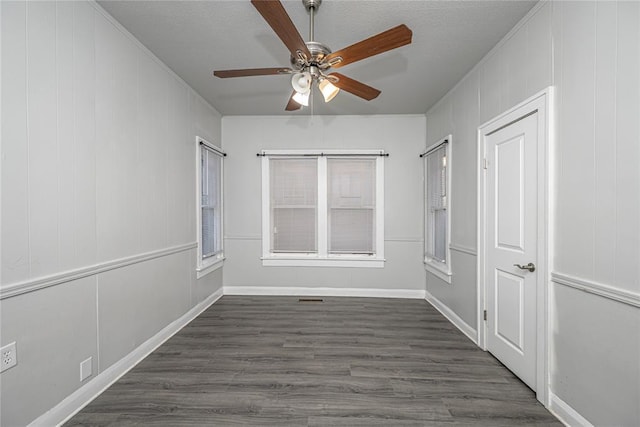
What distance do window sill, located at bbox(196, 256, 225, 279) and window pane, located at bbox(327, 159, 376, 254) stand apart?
64.6 inches

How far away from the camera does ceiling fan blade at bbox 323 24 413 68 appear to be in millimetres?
1697

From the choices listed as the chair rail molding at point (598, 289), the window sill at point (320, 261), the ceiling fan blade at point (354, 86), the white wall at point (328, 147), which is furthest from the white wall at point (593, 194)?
the window sill at point (320, 261)

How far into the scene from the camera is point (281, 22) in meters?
1.61

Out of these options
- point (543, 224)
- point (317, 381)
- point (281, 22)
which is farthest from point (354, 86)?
point (317, 381)

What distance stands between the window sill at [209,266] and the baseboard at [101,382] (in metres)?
0.60

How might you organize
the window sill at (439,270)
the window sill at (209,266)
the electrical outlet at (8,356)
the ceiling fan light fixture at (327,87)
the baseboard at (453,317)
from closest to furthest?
the electrical outlet at (8,356) < the ceiling fan light fixture at (327,87) < the baseboard at (453,317) < the window sill at (439,270) < the window sill at (209,266)

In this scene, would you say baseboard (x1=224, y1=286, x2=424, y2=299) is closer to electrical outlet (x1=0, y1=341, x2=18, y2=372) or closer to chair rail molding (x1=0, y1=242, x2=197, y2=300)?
chair rail molding (x1=0, y1=242, x2=197, y2=300)

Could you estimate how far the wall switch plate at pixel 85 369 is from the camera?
2078mm

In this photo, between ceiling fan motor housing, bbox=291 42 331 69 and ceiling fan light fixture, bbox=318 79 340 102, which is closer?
ceiling fan motor housing, bbox=291 42 331 69

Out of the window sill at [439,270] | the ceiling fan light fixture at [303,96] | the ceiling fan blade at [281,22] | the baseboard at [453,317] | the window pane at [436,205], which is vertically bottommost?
the baseboard at [453,317]

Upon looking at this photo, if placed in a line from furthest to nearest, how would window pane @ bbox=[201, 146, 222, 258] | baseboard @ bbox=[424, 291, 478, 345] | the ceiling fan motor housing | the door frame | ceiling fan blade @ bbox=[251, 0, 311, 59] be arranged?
window pane @ bbox=[201, 146, 222, 258] → baseboard @ bbox=[424, 291, 478, 345] → the door frame → the ceiling fan motor housing → ceiling fan blade @ bbox=[251, 0, 311, 59]

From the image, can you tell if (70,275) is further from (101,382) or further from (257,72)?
(257,72)

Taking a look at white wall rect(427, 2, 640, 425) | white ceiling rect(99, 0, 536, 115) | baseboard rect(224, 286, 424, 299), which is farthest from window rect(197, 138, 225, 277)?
white wall rect(427, 2, 640, 425)

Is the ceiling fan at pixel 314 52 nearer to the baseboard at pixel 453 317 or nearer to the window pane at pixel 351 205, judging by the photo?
the window pane at pixel 351 205
